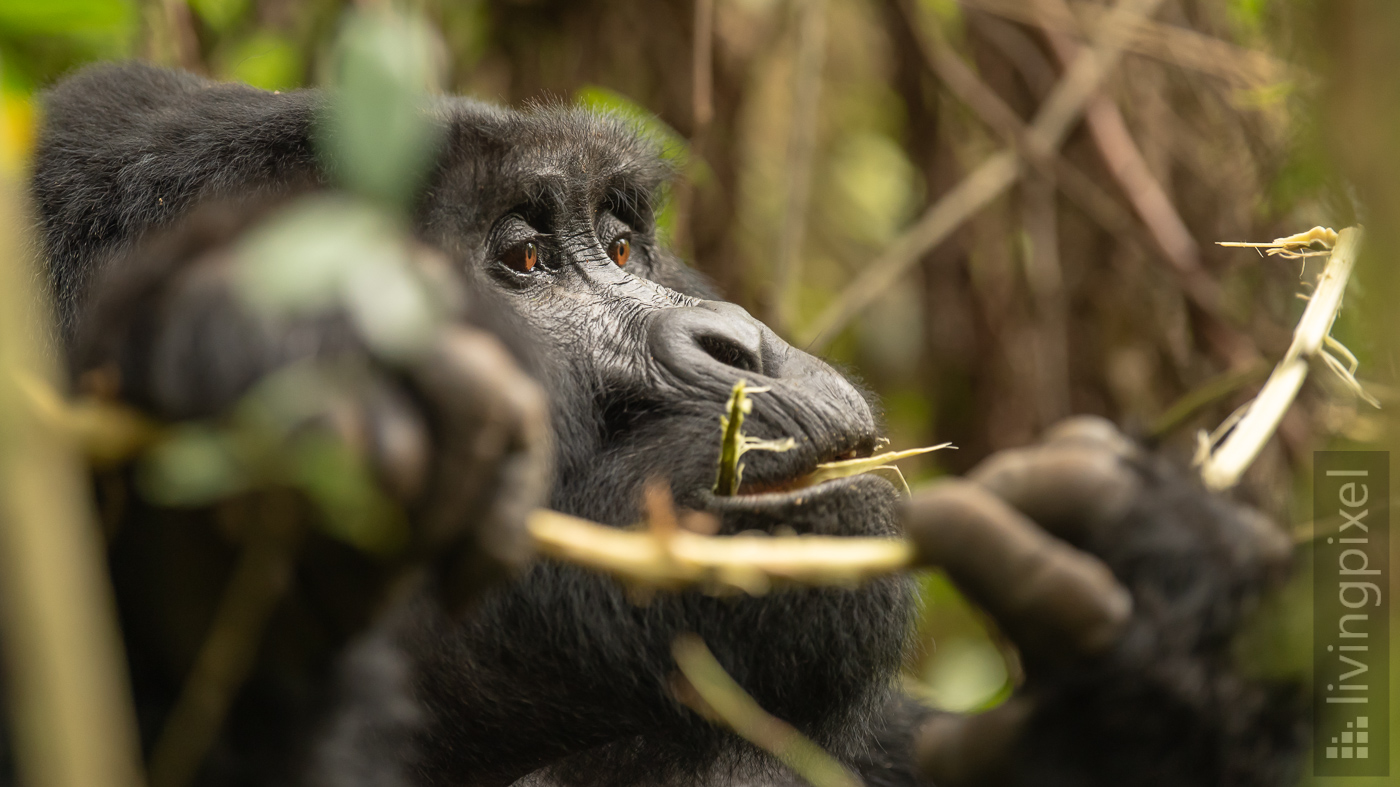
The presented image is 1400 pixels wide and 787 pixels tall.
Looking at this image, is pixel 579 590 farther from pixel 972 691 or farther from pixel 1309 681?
pixel 972 691

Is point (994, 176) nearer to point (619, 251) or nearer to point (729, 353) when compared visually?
point (619, 251)

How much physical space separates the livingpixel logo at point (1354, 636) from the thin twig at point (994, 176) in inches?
84.4

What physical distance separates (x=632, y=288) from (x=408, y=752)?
0.82m

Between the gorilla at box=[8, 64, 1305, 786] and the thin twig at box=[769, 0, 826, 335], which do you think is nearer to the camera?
the gorilla at box=[8, 64, 1305, 786]

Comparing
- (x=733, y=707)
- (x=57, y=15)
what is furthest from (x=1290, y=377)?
(x=57, y=15)

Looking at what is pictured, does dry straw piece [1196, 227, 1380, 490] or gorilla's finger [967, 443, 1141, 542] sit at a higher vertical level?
dry straw piece [1196, 227, 1380, 490]

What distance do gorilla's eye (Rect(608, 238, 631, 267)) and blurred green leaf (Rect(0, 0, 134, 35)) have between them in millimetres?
963

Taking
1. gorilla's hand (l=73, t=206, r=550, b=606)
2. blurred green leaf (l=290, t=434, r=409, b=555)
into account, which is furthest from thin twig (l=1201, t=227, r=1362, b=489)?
blurred green leaf (l=290, t=434, r=409, b=555)

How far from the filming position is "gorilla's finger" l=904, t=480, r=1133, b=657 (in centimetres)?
111

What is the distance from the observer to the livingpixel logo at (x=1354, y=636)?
1.37 metres

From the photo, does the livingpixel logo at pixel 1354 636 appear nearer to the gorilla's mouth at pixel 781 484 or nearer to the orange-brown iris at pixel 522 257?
the gorilla's mouth at pixel 781 484

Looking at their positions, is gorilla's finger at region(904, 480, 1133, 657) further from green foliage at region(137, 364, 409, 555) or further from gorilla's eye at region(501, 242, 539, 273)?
gorilla's eye at region(501, 242, 539, 273)

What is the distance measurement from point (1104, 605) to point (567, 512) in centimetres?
84

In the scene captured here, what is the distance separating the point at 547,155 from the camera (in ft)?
7.00
